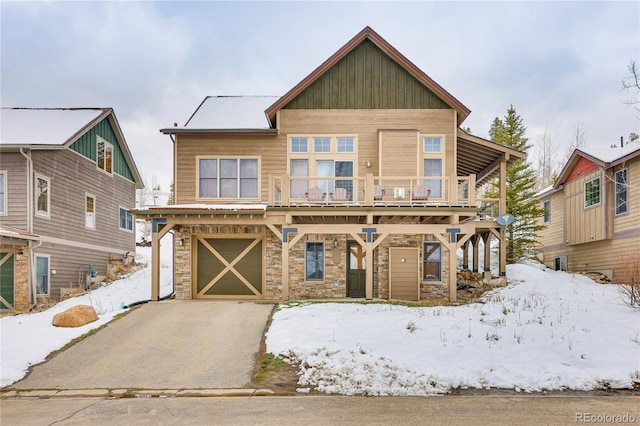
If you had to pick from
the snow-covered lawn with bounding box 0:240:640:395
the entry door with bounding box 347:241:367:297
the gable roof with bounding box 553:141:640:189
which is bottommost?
the snow-covered lawn with bounding box 0:240:640:395

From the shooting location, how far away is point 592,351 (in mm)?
7793

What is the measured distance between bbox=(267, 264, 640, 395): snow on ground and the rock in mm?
4984

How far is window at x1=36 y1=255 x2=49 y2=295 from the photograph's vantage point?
1565 centimetres

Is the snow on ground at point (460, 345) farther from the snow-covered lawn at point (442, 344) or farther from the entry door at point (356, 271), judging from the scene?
the entry door at point (356, 271)

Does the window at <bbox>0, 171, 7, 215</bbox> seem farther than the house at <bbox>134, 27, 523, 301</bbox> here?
Yes

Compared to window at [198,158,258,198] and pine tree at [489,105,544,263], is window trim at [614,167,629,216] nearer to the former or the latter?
pine tree at [489,105,544,263]

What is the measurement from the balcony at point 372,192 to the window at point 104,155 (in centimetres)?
1088

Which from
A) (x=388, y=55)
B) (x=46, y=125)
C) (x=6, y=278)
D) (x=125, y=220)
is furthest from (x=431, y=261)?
→ (x=125, y=220)

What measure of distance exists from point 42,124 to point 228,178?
9.20m

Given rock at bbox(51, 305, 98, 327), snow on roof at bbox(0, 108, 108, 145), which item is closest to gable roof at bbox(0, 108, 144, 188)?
snow on roof at bbox(0, 108, 108, 145)

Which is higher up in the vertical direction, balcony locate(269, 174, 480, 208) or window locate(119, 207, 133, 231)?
balcony locate(269, 174, 480, 208)

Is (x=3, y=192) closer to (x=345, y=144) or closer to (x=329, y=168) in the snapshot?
(x=329, y=168)

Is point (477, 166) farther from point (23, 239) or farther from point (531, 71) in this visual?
point (531, 71)

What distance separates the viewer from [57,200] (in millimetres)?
16812
